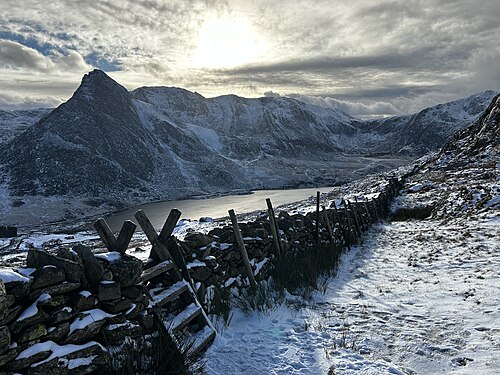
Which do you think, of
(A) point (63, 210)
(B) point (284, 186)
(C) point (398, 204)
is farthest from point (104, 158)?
(C) point (398, 204)

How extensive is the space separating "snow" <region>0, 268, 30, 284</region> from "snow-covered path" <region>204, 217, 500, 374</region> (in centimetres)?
280

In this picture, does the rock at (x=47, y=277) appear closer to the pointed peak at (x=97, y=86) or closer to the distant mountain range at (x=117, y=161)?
the distant mountain range at (x=117, y=161)

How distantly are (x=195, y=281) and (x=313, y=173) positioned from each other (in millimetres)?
165605

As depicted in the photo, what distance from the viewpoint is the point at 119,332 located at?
4746mm

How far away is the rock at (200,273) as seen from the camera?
707 centimetres

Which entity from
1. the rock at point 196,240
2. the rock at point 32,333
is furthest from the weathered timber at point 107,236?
the rock at point 196,240

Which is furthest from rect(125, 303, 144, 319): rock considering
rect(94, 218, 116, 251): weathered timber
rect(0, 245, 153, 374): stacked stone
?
rect(94, 218, 116, 251): weathered timber

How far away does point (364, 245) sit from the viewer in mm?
15586

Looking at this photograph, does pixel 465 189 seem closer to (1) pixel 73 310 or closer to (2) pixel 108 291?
(2) pixel 108 291

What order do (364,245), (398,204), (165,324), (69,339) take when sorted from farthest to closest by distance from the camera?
(398,204), (364,245), (165,324), (69,339)

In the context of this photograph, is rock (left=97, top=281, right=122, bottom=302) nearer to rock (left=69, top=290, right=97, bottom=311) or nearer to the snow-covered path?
rock (left=69, top=290, right=97, bottom=311)

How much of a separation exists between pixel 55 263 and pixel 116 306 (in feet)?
3.21

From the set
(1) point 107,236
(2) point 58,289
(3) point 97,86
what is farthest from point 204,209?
(3) point 97,86

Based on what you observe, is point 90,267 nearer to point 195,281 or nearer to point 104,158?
point 195,281
